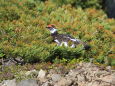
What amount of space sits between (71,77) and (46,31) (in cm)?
308

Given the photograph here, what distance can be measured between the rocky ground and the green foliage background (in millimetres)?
919

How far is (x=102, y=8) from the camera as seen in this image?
2020 cm

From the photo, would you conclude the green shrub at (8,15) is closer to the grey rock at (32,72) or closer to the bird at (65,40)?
the bird at (65,40)

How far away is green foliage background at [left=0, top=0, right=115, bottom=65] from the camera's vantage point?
1068 centimetres

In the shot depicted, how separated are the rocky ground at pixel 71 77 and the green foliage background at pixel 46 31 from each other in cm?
92

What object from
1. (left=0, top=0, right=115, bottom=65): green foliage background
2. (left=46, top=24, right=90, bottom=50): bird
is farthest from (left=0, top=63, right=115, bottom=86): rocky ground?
(left=46, top=24, right=90, bottom=50): bird

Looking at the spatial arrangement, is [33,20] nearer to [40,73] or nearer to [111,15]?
[40,73]

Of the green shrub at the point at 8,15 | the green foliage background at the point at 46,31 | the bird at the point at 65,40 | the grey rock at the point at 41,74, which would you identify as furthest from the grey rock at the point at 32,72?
the green shrub at the point at 8,15

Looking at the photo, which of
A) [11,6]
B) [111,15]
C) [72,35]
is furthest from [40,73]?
[111,15]

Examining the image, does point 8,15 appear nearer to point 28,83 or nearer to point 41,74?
point 41,74

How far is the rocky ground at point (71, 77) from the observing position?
923 centimetres

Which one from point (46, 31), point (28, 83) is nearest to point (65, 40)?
point (46, 31)

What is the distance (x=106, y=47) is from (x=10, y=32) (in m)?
3.50

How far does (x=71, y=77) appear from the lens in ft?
31.3
